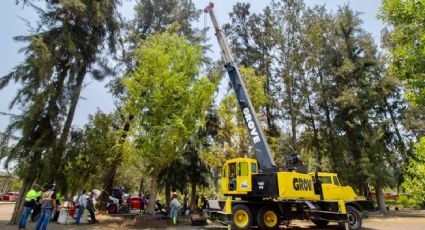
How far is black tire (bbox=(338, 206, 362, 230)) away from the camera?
14312 millimetres

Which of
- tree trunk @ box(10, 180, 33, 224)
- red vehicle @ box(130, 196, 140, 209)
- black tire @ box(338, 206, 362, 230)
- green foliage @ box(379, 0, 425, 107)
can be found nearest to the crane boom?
black tire @ box(338, 206, 362, 230)

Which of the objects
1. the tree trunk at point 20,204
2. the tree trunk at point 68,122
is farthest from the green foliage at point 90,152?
→ the tree trunk at point 20,204

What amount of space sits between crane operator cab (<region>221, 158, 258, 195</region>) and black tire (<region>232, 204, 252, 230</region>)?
0.68 metres

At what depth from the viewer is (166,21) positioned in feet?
77.7

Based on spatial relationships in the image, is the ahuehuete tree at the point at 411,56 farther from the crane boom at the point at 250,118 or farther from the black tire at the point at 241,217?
the black tire at the point at 241,217

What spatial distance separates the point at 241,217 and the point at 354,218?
628 centimetres

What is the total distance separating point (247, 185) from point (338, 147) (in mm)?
17957

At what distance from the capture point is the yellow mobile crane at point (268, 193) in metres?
12.5

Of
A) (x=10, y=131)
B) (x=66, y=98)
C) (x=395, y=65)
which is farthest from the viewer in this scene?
(x=66, y=98)

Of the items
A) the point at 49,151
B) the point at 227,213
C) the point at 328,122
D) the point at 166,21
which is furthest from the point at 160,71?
the point at 328,122

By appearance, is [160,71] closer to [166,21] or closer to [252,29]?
[166,21]

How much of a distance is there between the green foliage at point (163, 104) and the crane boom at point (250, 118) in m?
1.77

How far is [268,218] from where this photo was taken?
13.0 meters

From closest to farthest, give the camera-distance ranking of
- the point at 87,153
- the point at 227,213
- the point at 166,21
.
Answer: the point at 227,213, the point at 87,153, the point at 166,21
